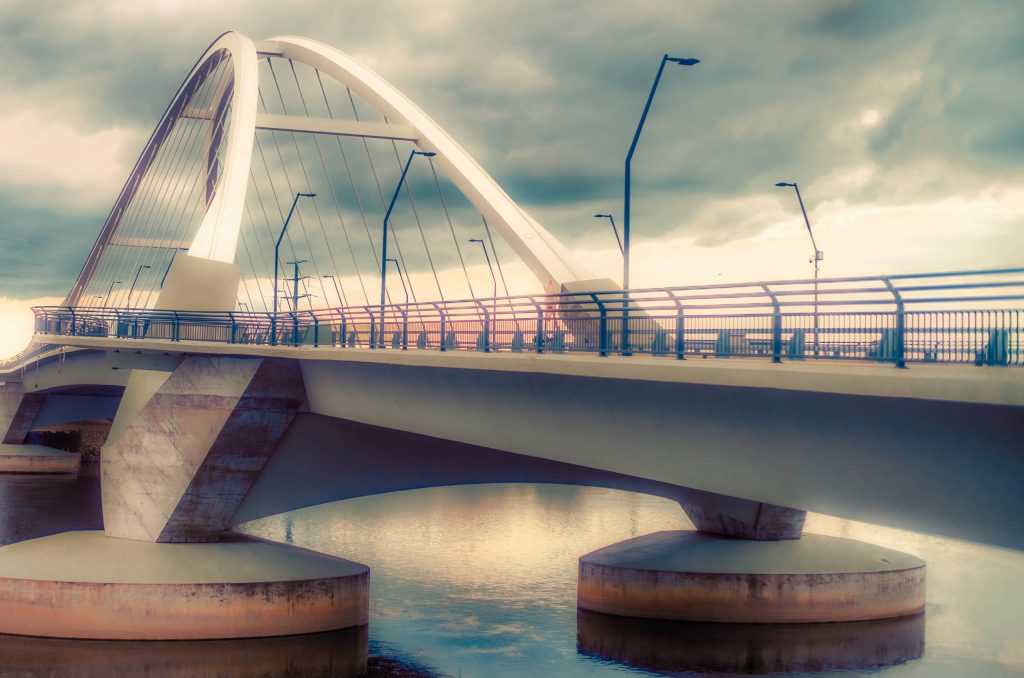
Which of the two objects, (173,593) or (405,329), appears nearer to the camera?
(405,329)

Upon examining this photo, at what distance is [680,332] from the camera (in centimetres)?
1809

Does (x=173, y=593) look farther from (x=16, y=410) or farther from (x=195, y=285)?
(x=16, y=410)

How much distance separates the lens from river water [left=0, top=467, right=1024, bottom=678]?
2748cm

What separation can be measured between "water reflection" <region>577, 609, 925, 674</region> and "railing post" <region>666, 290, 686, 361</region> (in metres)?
12.9

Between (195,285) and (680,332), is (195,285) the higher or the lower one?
the higher one

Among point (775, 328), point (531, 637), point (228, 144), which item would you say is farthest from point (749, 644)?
point (228, 144)

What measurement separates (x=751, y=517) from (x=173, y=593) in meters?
16.6

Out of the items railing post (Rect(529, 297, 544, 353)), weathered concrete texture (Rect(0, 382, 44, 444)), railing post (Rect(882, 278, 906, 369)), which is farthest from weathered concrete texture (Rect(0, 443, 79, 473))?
railing post (Rect(882, 278, 906, 369))

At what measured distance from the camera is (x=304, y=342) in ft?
102

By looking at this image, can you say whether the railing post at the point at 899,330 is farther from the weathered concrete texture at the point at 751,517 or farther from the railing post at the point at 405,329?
the weathered concrete texture at the point at 751,517

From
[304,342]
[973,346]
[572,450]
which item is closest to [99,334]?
[304,342]

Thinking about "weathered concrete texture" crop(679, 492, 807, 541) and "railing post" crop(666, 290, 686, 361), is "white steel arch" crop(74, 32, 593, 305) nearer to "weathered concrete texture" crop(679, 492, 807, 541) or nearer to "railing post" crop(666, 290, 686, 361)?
"weathered concrete texture" crop(679, 492, 807, 541)

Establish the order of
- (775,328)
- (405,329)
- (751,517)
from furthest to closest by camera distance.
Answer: (751,517)
(405,329)
(775,328)

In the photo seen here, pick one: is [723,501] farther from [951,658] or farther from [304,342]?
[304,342]
